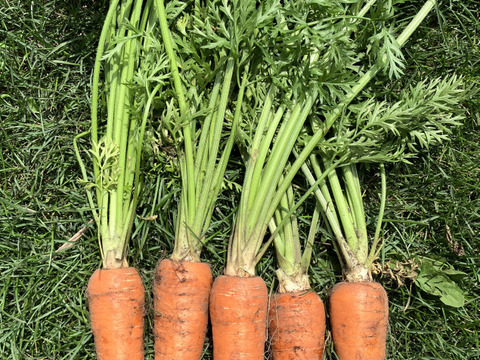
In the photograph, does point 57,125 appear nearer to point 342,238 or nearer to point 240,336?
point 240,336

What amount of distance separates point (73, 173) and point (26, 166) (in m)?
0.27

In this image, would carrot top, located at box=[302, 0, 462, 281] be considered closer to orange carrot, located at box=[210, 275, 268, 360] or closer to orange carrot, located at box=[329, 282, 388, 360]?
orange carrot, located at box=[329, 282, 388, 360]

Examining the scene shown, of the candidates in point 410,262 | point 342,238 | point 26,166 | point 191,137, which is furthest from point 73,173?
point 410,262

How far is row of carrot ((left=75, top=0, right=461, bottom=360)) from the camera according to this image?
2092mm

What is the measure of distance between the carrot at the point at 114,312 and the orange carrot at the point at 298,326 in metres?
0.76

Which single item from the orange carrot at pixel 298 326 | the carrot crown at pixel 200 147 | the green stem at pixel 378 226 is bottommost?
the orange carrot at pixel 298 326

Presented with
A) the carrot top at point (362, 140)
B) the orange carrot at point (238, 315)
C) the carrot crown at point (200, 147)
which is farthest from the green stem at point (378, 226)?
the carrot crown at point (200, 147)

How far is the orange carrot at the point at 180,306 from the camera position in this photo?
2117 mm

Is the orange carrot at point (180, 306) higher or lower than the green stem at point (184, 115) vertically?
lower

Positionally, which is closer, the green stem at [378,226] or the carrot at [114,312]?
the carrot at [114,312]

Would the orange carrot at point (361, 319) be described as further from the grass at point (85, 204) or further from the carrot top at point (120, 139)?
the carrot top at point (120, 139)

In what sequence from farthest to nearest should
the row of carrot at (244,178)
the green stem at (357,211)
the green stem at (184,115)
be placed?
1. the green stem at (357,211)
2. the row of carrot at (244,178)
3. the green stem at (184,115)

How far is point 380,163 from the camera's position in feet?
7.61

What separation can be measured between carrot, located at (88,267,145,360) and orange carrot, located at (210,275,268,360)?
1.40ft
